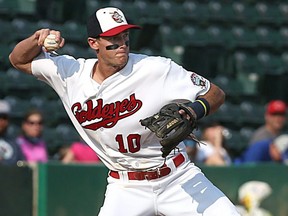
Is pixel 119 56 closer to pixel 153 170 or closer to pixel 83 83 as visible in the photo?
pixel 83 83

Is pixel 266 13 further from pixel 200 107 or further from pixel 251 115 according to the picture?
pixel 200 107

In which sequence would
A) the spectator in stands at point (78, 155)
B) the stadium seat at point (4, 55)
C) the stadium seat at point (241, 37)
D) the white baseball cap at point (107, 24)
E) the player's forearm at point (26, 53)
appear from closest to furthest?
the white baseball cap at point (107, 24) → the player's forearm at point (26, 53) → the spectator in stands at point (78, 155) → the stadium seat at point (4, 55) → the stadium seat at point (241, 37)

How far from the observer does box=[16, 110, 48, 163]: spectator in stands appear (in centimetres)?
914

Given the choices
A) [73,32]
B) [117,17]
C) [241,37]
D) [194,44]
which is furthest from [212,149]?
[117,17]

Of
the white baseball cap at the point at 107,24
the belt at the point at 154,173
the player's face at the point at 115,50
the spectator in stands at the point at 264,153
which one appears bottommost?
the spectator in stands at the point at 264,153

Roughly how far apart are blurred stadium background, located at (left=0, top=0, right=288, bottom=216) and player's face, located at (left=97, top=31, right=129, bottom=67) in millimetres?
5353

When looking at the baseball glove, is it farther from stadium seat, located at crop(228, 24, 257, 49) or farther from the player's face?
stadium seat, located at crop(228, 24, 257, 49)

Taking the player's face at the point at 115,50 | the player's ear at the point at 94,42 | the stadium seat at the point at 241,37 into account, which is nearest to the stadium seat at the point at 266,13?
the stadium seat at the point at 241,37

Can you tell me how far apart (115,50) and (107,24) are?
0.59 feet

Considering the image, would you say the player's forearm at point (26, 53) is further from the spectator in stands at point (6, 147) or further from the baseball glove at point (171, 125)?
the spectator in stands at point (6, 147)

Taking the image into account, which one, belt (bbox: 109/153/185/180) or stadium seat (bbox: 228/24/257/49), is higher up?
belt (bbox: 109/153/185/180)

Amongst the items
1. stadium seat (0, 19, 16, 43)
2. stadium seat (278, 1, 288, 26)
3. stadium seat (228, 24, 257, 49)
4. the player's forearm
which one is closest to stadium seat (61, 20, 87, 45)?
stadium seat (0, 19, 16, 43)

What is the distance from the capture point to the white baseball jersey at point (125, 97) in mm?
5727

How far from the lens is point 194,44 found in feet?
42.6
